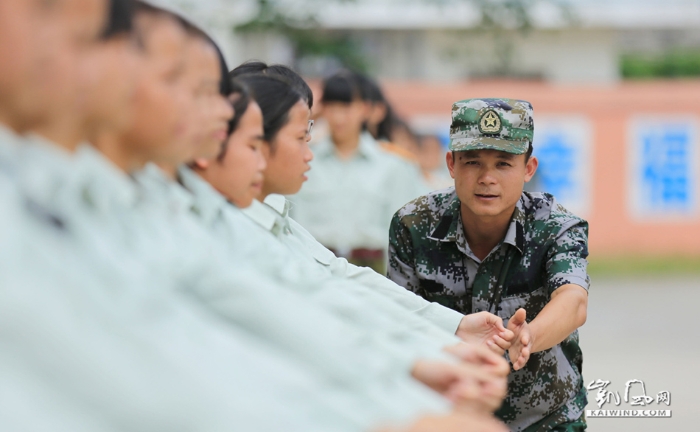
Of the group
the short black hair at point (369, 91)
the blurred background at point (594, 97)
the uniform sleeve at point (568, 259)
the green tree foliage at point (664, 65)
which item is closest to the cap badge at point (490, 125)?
the uniform sleeve at point (568, 259)

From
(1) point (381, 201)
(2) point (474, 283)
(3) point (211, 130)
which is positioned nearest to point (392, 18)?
(1) point (381, 201)

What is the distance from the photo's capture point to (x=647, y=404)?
532cm

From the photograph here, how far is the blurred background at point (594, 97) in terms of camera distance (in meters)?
7.25

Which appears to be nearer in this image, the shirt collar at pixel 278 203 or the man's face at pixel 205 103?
the man's face at pixel 205 103

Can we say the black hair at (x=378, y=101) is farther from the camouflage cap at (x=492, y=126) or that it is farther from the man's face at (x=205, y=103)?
the man's face at (x=205, y=103)

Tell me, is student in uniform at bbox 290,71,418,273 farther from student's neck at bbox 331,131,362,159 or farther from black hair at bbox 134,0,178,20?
black hair at bbox 134,0,178,20

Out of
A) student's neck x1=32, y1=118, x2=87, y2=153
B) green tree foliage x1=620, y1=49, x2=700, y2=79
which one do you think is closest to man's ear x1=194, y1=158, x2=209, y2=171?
student's neck x1=32, y1=118, x2=87, y2=153

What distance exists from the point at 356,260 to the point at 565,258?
253cm

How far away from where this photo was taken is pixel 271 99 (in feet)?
8.72

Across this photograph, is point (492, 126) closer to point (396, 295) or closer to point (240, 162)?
point (396, 295)

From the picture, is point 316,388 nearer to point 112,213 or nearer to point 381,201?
point 112,213

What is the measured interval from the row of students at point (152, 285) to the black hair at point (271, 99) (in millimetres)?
523

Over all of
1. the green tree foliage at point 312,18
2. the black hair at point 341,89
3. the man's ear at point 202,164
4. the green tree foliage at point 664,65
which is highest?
the green tree foliage at point 664,65

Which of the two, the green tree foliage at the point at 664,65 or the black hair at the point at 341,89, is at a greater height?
the green tree foliage at the point at 664,65
